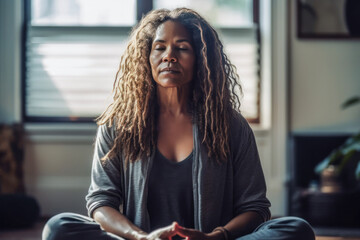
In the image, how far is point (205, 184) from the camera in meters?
1.80

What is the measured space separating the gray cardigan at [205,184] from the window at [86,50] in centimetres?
202

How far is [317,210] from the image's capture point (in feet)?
11.6

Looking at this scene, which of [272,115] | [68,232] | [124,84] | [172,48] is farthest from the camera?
[272,115]

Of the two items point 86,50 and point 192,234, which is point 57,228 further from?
point 86,50

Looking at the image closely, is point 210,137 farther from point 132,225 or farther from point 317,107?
point 317,107

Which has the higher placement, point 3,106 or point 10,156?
point 3,106

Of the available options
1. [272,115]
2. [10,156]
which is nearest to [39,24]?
[10,156]

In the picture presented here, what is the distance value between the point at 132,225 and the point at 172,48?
56 cm

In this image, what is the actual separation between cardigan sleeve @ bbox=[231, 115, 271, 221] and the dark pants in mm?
124

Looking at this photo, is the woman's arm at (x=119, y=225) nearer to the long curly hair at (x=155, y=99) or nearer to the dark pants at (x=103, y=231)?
the dark pants at (x=103, y=231)

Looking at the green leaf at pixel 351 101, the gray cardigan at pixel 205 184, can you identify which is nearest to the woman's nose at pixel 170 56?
the gray cardigan at pixel 205 184

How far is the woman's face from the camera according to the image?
1836 mm

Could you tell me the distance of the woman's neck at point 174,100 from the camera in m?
1.94

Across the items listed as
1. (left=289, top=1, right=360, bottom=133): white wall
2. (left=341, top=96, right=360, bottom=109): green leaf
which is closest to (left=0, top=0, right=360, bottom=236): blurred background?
(left=289, top=1, right=360, bottom=133): white wall
